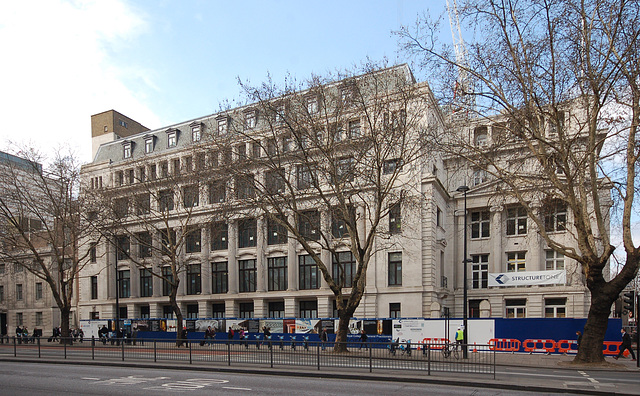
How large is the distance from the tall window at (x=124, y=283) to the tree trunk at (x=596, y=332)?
43658 mm

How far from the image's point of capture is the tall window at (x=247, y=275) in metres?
44.4

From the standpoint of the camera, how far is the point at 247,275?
44719 mm

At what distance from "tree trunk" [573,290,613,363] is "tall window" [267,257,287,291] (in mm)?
26286

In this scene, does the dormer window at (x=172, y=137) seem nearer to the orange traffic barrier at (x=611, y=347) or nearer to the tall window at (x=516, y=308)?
the tall window at (x=516, y=308)

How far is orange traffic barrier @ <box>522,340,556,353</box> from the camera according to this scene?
2589 centimetres

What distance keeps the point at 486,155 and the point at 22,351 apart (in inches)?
1011

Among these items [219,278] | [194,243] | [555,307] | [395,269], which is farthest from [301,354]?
[194,243]

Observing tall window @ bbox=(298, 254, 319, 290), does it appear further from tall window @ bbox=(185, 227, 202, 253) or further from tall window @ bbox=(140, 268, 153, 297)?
tall window @ bbox=(140, 268, 153, 297)

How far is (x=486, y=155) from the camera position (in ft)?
73.1

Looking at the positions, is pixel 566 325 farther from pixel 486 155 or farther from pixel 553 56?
pixel 553 56

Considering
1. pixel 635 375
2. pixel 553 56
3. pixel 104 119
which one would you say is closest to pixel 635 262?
pixel 635 375

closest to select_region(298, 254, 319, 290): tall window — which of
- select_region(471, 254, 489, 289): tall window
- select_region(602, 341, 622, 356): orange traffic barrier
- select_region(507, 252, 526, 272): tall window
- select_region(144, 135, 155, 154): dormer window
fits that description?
select_region(471, 254, 489, 289): tall window

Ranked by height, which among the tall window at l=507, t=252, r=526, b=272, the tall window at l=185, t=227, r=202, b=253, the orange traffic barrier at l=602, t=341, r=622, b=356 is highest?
the tall window at l=185, t=227, r=202, b=253

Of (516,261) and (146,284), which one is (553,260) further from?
(146,284)
